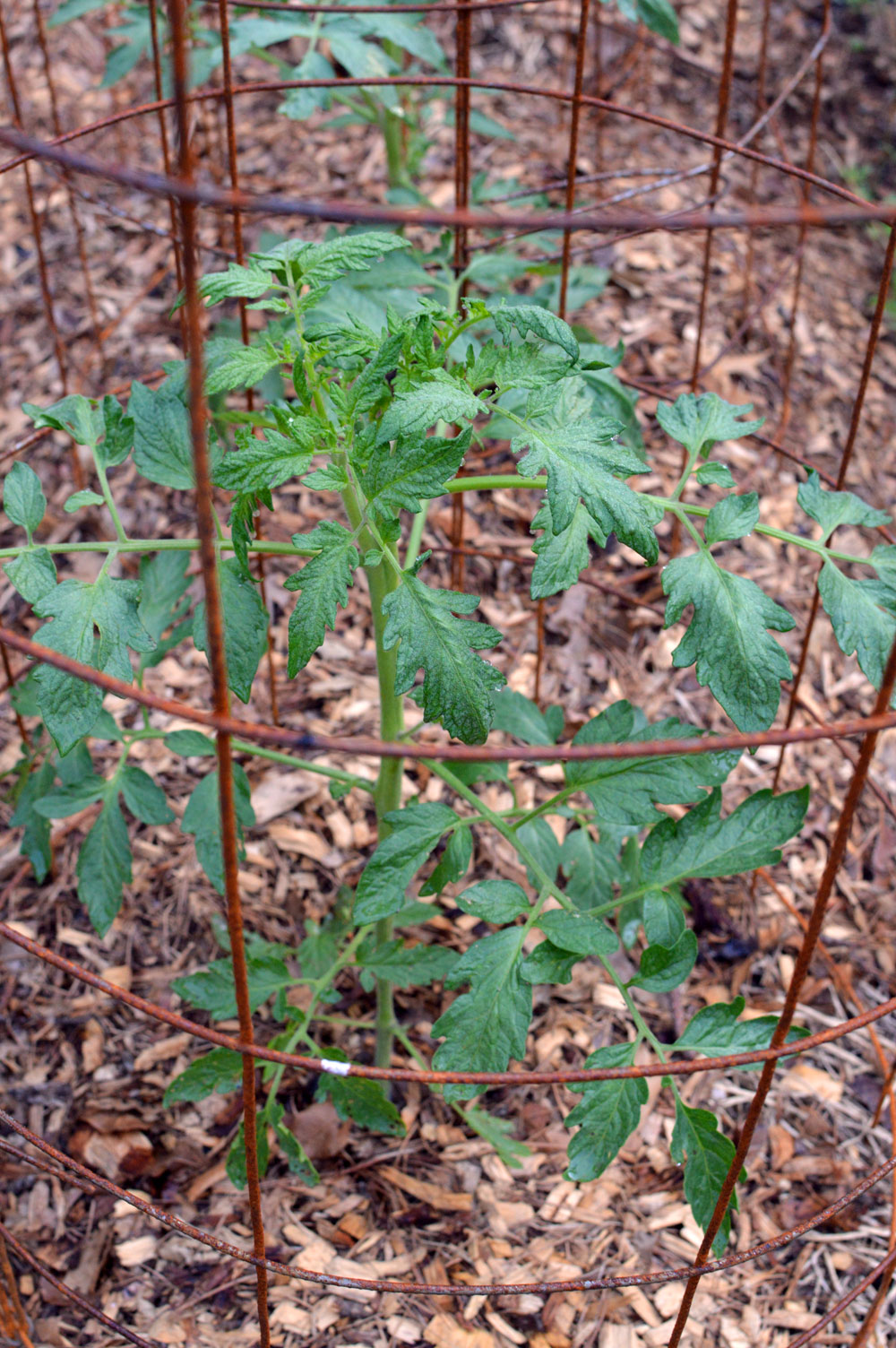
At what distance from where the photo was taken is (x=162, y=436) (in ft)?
4.11

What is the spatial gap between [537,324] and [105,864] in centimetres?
79

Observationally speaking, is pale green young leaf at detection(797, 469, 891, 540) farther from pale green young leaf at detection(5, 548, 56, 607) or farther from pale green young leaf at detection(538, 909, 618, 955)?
pale green young leaf at detection(5, 548, 56, 607)

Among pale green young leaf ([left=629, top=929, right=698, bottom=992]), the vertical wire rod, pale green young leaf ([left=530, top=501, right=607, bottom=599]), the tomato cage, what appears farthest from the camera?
pale green young leaf ([left=629, top=929, right=698, bottom=992])

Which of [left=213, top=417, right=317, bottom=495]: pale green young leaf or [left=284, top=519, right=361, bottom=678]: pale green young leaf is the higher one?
[left=213, top=417, right=317, bottom=495]: pale green young leaf

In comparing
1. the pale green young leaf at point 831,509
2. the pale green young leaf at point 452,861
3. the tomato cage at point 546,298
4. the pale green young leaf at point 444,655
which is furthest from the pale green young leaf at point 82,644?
the pale green young leaf at point 831,509

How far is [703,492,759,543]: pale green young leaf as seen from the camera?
1179 mm

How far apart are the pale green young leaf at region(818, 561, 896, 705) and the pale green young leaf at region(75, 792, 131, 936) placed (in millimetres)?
830

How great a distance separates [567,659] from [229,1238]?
1.20 m

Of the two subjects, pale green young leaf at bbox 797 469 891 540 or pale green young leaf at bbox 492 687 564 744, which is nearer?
pale green young leaf at bbox 797 469 891 540

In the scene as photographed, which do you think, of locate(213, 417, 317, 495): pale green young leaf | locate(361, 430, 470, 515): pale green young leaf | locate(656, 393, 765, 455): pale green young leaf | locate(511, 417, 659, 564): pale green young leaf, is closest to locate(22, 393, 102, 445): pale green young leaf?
locate(213, 417, 317, 495): pale green young leaf

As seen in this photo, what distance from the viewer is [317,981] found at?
145cm

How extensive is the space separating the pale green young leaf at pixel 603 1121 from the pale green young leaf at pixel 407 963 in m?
0.34

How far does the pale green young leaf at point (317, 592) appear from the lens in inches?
41.3

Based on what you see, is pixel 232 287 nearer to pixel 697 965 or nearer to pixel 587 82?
pixel 697 965
